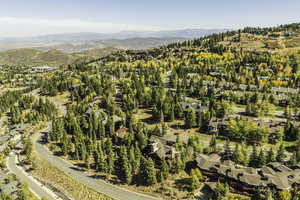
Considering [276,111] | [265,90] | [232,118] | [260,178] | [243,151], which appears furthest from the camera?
[265,90]

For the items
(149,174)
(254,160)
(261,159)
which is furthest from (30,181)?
(261,159)

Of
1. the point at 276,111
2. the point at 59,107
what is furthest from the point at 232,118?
the point at 59,107

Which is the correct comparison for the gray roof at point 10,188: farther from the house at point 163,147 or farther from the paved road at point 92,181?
the house at point 163,147

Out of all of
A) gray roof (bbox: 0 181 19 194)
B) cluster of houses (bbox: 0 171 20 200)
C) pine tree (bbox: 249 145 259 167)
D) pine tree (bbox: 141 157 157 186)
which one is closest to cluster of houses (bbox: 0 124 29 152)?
cluster of houses (bbox: 0 171 20 200)

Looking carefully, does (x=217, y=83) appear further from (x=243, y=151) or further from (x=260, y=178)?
(x=260, y=178)

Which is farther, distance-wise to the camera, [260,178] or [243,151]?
[243,151]

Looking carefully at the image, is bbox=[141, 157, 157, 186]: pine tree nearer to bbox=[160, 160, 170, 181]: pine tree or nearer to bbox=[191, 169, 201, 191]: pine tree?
bbox=[160, 160, 170, 181]: pine tree

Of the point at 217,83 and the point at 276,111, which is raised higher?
the point at 217,83
